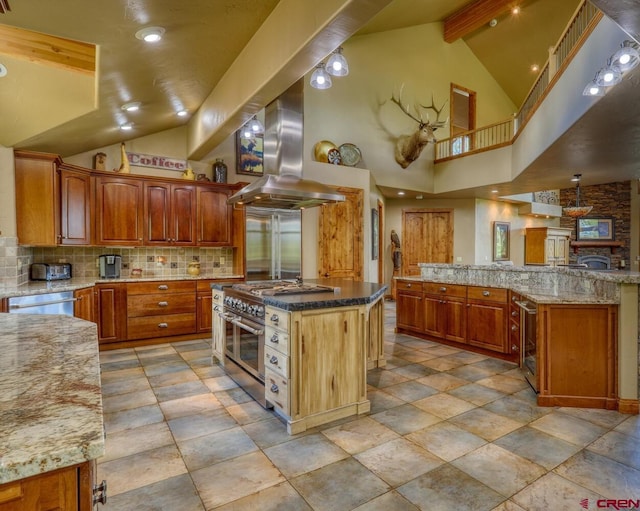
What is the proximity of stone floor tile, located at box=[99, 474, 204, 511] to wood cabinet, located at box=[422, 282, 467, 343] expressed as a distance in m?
3.72

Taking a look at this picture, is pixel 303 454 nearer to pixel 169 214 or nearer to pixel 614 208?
pixel 169 214

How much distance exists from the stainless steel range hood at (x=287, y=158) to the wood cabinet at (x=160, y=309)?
1844 mm

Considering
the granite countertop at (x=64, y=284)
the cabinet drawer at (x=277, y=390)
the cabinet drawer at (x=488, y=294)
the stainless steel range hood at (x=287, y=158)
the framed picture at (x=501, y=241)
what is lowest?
the cabinet drawer at (x=277, y=390)

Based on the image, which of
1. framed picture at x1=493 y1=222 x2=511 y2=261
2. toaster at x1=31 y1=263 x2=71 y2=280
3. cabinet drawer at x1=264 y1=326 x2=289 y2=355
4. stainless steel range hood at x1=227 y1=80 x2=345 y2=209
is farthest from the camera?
framed picture at x1=493 y1=222 x2=511 y2=261

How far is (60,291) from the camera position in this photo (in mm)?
3799

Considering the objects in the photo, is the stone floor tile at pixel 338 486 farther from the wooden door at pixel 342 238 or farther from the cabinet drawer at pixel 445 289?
the wooden door at pixel 342 238

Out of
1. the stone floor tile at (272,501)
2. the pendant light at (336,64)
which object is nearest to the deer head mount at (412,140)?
the pendant light at (336,64)

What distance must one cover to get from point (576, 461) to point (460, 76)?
9632mm

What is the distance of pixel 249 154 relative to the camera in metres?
6.01

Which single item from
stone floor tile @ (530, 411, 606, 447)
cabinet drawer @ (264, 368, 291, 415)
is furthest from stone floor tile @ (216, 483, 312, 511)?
stone floor tile @ (530, 411, 606, 447)

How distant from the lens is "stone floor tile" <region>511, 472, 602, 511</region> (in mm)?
1865

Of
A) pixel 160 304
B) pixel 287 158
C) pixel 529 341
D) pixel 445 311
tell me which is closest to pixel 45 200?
pixel 160 304

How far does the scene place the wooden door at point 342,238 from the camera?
627 cm

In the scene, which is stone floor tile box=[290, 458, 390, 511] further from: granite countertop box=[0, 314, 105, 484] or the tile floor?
granite countertop box=[0, 314, 105, 484]
